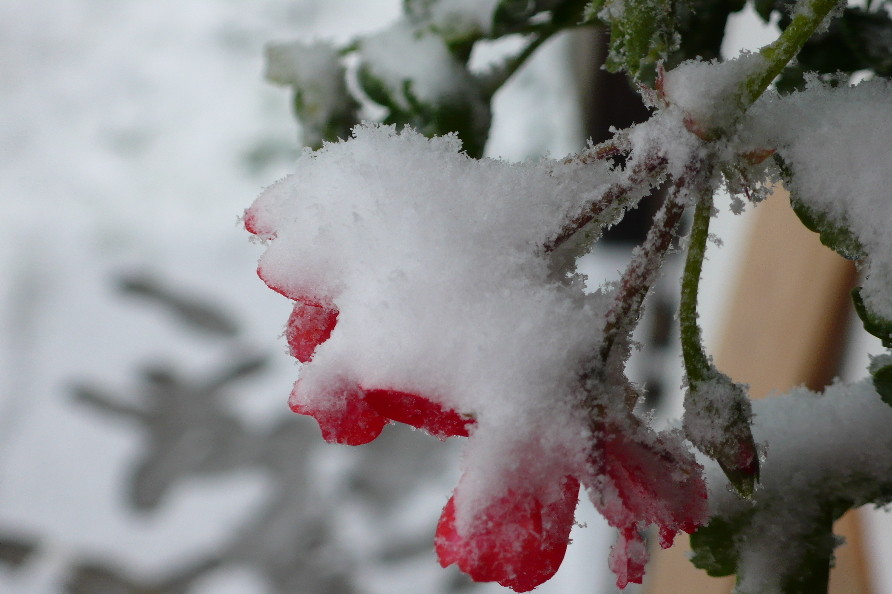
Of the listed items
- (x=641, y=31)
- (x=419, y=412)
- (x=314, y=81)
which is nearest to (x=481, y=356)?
(x=419, y=412)

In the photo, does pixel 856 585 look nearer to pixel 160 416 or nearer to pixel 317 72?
pixel 317 72

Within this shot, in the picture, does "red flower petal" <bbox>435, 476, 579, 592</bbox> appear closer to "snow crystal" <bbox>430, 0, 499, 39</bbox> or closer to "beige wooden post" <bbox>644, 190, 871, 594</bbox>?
"snow crystal" <bbox>430, 0, 499, 39</bbox>

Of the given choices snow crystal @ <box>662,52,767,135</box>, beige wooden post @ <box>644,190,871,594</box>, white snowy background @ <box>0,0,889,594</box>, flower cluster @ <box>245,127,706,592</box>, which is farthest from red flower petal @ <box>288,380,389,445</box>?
white snowy background @ <box>0,0,889,594</box>

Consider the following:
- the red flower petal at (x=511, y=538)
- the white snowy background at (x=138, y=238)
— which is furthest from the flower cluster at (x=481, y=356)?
the white snowy background at (x=138, y=238)

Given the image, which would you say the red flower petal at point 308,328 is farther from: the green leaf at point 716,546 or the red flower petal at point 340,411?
the green leaf at point 716,546

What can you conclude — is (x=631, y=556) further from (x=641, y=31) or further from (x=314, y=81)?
(x=314, y=81)
